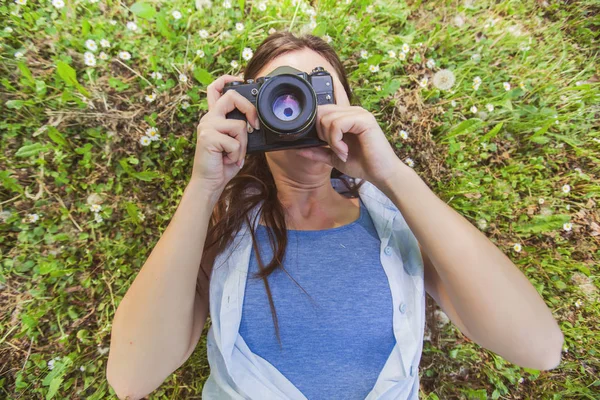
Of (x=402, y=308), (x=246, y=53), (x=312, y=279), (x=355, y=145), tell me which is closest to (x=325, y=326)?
(x=312, y=279)

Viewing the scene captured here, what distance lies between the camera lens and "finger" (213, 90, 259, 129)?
73mm

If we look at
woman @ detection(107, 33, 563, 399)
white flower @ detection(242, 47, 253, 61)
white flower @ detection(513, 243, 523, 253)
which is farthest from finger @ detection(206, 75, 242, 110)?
white flower @ detection(513, 243, 523, 253)

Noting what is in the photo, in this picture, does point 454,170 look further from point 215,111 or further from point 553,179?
point 215,111

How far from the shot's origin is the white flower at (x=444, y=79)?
85.1 inches

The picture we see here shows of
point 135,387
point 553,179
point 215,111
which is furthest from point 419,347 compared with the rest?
point 553,179

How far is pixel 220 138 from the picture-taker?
112 cm

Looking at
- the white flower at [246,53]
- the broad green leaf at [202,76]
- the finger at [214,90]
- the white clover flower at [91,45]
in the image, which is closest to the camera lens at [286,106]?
the finger at [214,90]

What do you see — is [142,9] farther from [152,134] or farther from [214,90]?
[214,90]

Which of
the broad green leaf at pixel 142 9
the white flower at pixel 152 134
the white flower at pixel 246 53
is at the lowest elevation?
the white flower at pixel 152 134

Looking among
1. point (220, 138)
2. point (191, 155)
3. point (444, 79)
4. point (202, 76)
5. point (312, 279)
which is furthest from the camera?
point (444, 79)

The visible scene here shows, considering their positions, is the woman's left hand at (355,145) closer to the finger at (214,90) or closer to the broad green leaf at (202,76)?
the finger at (214,90)

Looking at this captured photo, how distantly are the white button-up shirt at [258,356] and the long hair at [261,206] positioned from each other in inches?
1.7

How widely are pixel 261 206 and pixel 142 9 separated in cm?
131

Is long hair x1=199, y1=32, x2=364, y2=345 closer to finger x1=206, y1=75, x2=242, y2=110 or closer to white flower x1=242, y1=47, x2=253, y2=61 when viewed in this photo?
finger x1=206, y1=75, x2=242, y2=110
